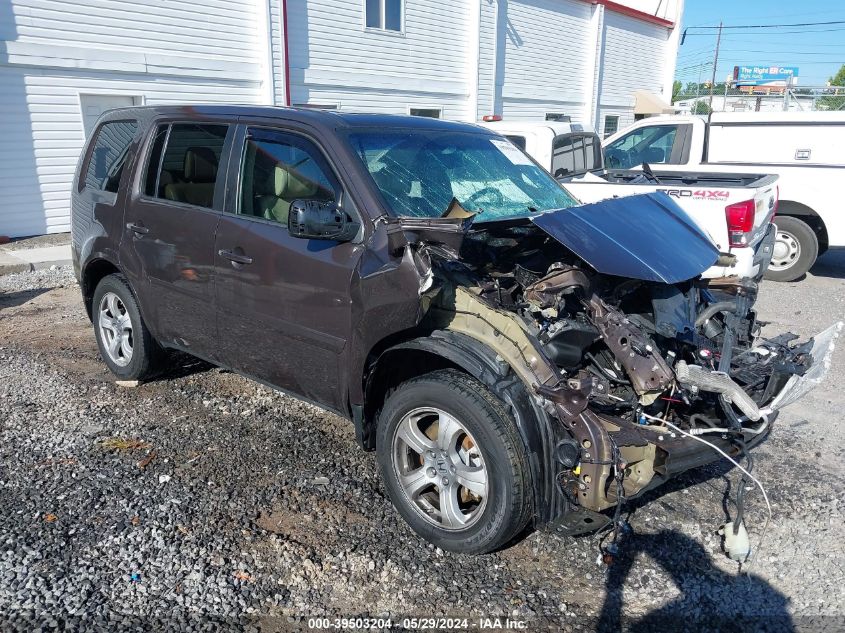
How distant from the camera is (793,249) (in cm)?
923

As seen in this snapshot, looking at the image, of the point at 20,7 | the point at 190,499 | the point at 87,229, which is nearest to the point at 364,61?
the point at 20,7

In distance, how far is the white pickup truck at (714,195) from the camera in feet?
20.6

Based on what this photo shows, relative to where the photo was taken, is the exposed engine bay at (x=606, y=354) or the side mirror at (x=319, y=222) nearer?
the exposed engine bay at (x=606, y=354)

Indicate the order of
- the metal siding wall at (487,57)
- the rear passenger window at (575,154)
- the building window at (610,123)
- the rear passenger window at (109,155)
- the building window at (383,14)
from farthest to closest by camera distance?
the building window at (610,123) < the metal siding wall at (487,57) < the building window at (383,14) < the rear passenger window at (575,154) < the rear passenger window at (109,155)

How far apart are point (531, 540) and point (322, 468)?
4.32ft

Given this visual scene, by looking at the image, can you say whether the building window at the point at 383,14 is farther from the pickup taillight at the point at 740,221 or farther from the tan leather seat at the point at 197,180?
the tan leather seat at the point at 197,180

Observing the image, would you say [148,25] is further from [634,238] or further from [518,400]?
[518,400]

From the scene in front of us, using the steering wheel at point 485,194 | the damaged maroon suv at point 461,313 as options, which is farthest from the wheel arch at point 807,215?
the steering wheel at point 485,194

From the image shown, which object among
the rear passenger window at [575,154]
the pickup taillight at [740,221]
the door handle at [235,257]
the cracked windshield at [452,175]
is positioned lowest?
the pickup taillight at [740,221]

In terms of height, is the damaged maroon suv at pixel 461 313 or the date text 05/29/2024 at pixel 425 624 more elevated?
the damaged maroon suv at pixel 461 313

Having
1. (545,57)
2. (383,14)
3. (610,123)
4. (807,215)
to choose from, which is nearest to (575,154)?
(807,215)

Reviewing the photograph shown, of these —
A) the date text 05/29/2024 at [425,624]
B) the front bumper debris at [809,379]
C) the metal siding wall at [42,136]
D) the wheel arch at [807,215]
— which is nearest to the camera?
the date text 05/29/2024 at [425,624]

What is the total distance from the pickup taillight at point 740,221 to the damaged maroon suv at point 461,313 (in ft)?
8.16

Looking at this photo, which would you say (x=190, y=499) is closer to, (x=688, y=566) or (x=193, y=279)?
(x=193, y=279)
